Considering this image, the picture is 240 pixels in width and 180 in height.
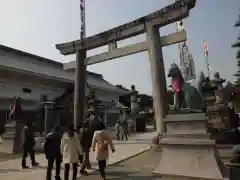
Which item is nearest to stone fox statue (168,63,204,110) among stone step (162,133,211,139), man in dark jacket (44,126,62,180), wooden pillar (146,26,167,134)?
stone step (162,133,211,139)

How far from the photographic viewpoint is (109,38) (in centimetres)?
1177

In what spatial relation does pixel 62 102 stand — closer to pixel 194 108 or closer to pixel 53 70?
pixel 53 70

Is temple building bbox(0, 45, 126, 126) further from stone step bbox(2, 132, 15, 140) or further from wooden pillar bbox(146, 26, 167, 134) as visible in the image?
wooden pillar bbox(146, 26, 167, 134)

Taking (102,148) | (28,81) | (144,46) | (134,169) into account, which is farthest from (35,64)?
(102,148)

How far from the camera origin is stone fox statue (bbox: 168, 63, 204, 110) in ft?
21.3

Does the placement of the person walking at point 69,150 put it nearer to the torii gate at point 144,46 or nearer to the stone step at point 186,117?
the stone step at point 186,117

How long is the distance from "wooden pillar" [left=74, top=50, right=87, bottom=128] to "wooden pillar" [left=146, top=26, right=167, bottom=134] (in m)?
4.17

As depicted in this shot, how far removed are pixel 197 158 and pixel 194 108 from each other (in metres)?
1.34

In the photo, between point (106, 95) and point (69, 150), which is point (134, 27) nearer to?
point (69, 150)

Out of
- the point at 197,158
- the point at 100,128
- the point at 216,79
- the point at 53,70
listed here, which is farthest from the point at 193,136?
the point at 53,70

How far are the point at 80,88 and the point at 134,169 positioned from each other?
6.54 m

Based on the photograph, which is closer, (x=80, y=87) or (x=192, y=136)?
(x=192, y=136)

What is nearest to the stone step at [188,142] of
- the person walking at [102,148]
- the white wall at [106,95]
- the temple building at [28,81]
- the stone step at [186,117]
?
the stone step at [186,117]

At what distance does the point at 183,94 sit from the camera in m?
6.74
